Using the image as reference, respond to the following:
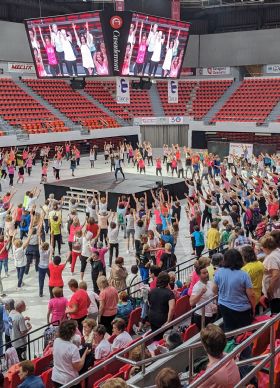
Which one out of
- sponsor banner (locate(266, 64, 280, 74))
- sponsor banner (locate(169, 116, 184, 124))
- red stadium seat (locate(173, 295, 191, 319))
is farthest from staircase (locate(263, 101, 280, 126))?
red stadium seat (locate(173, 295, 191, 319))

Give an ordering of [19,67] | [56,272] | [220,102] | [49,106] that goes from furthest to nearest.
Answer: [220,102] < [19,67] < [49,106] < [56,272]

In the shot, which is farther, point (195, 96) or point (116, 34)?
point (195, 96)

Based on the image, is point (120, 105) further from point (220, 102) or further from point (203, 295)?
point (203, 295)

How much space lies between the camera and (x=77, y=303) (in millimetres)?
7484

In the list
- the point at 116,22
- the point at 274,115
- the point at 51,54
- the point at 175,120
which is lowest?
the point at 175,120

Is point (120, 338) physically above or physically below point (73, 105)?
below

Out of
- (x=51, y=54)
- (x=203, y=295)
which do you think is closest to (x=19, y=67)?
(x=51, y=54)

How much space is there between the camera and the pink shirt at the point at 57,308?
25.1 ft

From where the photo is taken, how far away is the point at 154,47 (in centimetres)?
2348

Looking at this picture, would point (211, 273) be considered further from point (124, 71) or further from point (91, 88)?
point (91, 88)

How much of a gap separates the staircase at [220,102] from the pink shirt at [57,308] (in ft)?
103

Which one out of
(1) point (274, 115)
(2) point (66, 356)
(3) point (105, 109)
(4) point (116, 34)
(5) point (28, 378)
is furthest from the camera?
(3) point (105, 109)

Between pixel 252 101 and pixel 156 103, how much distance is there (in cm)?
797

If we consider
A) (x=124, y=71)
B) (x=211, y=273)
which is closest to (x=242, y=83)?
(x=124, y=71)
